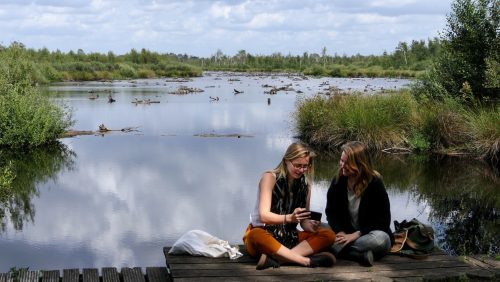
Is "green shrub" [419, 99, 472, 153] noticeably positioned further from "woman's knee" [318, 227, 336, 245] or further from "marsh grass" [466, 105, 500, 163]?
"woman's knee" [318, 227, 336, 245]

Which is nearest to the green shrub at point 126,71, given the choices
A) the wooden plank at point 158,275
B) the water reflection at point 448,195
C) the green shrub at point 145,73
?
the green shrub at point 145,73

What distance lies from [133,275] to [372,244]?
2.45 metres

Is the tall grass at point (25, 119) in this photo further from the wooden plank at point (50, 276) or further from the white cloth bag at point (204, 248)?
the white cloth bag at point (204, 248)

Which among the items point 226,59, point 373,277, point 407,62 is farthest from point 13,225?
point 226,59

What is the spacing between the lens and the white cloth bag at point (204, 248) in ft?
21.0

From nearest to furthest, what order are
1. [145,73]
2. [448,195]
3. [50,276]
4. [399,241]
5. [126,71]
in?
[50,276]
[399,241]
[448,195]
[126,71]
[145,73]

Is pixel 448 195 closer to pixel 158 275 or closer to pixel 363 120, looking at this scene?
pixel 363 120

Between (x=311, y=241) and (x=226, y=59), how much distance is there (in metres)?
147

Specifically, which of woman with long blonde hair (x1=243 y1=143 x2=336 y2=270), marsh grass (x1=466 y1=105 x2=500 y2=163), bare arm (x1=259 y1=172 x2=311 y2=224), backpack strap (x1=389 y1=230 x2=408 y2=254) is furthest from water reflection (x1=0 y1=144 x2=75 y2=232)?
marsh grass (x1=466 y1=105 x2=500 y2=163)

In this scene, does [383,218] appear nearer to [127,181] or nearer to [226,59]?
[127,181]

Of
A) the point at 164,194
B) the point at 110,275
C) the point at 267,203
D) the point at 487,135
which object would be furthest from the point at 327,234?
the point at 487,135

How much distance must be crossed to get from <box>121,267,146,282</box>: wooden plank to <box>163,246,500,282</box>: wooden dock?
324 millimetres

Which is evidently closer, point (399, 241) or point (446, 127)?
point (399, 241)

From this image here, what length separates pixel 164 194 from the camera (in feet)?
42.8
